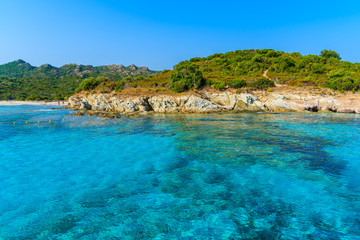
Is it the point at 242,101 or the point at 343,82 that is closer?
the point at 242,101

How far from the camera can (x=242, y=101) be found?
141ft

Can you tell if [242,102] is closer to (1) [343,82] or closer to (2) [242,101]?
(2) [242,101]

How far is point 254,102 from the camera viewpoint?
43.2 m

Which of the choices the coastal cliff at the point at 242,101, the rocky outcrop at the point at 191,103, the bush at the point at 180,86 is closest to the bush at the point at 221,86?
the coastal cliff at the point at 242,101

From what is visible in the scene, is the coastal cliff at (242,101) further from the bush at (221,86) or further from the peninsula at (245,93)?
the bush at (221,86)

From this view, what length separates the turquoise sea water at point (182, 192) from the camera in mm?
5656

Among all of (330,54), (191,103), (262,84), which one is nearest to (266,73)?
(262,84)

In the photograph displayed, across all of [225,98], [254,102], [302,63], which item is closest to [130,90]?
[225,98]

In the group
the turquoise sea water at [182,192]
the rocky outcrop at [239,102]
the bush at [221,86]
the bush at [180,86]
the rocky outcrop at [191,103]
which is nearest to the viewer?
the turquoise sea water at [182,192]

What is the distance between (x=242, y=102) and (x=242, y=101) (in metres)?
0.24

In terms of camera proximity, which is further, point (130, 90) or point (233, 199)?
point (130, 90)

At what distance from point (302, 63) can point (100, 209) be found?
72.1 m

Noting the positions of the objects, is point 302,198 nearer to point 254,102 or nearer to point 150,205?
point 150,205

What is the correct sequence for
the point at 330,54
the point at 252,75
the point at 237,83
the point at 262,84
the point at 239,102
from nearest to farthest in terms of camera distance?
1. the point at 239,102
2. the point at 237,83
3. the point at 262,84
4. the point at 252,75
5. the point at 330,54
